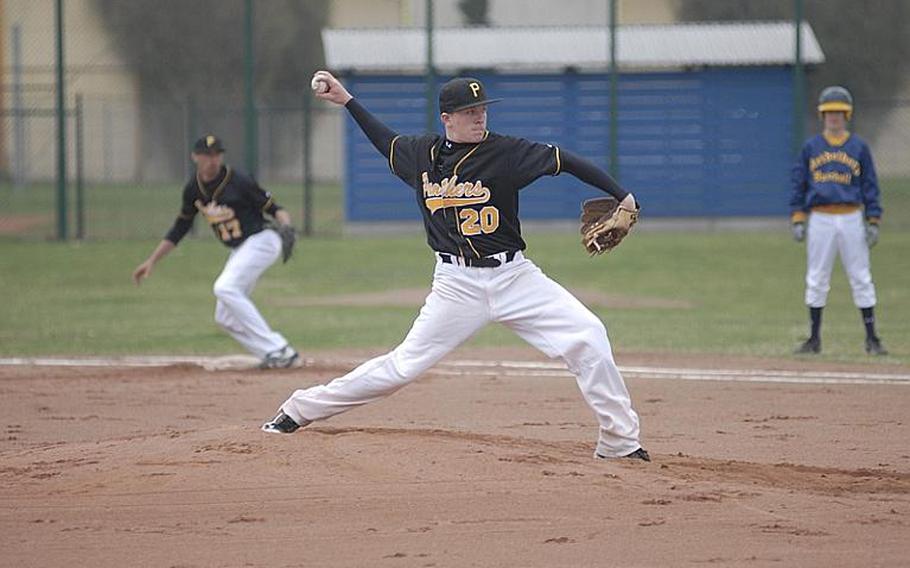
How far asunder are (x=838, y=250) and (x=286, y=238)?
5.00 metres

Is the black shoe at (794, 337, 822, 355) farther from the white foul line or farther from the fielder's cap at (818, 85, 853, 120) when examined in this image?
the fielder's cap at (818, 85, 853, 120)

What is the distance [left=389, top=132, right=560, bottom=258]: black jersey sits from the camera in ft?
23.7

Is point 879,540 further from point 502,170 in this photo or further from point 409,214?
point 409,214

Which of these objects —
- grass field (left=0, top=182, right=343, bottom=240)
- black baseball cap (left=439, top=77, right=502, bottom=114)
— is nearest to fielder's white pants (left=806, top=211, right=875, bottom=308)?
black baseball cap (left=439, top=77, right=502, bottom=114)

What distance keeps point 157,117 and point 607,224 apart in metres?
24.6

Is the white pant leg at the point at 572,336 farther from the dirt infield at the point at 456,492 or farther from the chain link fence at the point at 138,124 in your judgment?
the chain link fence at the point at 138,124

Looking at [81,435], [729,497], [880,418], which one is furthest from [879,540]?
Result: [81,435]

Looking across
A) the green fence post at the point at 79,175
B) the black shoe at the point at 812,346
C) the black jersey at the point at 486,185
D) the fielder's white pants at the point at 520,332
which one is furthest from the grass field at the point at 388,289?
the black jersey at the point at 486,185

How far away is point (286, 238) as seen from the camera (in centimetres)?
1201

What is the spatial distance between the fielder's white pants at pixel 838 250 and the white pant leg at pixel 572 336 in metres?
5.72

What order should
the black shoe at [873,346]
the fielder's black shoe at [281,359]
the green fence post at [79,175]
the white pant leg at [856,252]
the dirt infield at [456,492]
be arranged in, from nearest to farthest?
the dirt infield at [456,492]
the fielder's black shoe at [281,359]
the white pant leg at [856,252]
the black shoe at [873,346]
the green fence post at [79,175]

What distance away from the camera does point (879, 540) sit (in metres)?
5.89

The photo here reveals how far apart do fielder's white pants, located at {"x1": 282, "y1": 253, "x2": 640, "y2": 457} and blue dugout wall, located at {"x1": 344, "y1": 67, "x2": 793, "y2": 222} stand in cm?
1741

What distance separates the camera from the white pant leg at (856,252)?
12.3 m
